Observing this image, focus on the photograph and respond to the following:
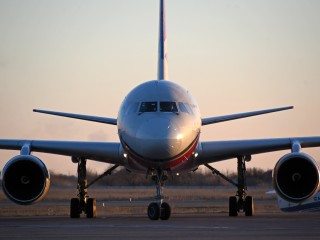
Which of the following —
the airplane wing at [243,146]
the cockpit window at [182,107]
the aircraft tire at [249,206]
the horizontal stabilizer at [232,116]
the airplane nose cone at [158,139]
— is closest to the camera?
the airplane nose cone at [158,139]

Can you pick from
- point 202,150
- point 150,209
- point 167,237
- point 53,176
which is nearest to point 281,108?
point 202,150

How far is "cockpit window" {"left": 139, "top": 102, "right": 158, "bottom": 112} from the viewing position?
23.1 m

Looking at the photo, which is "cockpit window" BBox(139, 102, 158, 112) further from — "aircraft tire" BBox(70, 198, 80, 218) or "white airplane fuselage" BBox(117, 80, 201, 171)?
"aircraft tire" BBox(70, 198, 80, 218)

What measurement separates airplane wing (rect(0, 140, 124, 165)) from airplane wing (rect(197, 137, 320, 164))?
2688mm

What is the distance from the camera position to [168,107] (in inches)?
918

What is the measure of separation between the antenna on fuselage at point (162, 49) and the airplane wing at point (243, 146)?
4278 millimetres

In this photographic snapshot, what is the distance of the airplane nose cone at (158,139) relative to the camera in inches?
864

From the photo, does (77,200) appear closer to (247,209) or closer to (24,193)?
(24,193)

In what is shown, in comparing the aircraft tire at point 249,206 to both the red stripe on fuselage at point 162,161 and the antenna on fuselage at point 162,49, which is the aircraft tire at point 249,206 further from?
the antenna on fuselage at point 162,49

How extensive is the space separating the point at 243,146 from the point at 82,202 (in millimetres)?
5551

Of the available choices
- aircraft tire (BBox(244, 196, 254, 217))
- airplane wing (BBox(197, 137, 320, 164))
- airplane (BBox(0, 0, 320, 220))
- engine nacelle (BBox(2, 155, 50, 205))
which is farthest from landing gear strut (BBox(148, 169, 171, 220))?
aircraft tire (BBox(244, 196, 254, 217))

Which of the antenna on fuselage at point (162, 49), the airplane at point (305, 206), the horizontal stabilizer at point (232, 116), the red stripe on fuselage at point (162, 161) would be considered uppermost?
the antenna on fuselage at point (162, 49)

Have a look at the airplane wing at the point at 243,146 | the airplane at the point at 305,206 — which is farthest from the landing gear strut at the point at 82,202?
the airplane at the point at 305,206

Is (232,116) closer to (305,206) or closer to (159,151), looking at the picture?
(159,151)
